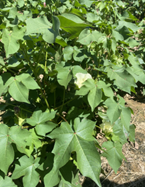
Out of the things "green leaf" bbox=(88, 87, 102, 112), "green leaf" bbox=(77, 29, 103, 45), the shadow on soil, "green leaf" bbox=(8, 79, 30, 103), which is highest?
"green leaf" bbox=(77, 29, 103, 45)

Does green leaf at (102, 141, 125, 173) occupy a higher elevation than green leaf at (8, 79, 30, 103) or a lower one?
lower

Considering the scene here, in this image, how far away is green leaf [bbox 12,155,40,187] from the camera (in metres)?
1.18

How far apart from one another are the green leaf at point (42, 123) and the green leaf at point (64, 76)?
303 mm

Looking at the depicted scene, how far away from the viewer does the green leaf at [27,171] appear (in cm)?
118

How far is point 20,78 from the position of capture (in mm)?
1145

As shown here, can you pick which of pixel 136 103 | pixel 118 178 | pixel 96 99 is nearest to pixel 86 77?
pixel 96 99

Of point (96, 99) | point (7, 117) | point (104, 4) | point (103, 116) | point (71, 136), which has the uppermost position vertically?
point (104, 4)

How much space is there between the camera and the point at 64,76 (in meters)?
1.23

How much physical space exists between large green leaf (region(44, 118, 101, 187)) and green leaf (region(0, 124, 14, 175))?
0.28 meters

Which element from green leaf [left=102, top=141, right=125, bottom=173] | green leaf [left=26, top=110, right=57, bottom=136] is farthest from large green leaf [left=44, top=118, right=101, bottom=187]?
green leaf [left=102, top=141, right=125, bottom=173]

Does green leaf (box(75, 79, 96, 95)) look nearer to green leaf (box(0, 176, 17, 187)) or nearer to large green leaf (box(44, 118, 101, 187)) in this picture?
large green leaf (box(44, 118, 101, 187))

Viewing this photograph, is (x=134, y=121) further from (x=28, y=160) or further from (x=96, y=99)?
(x=28, y=160)

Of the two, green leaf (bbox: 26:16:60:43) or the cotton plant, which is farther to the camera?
the cotton plant

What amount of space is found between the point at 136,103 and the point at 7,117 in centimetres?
204
